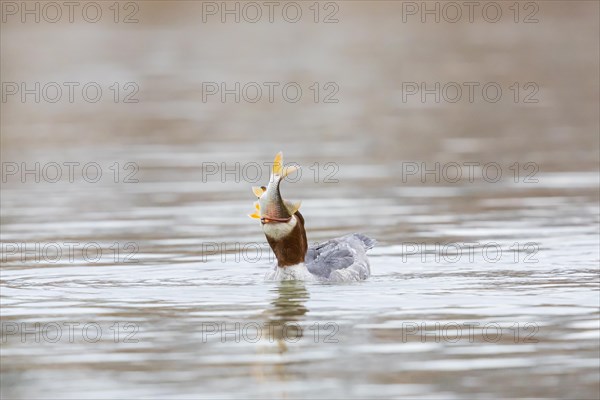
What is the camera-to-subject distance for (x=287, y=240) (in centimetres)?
1511

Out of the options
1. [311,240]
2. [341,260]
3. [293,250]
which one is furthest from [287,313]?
[311,240]

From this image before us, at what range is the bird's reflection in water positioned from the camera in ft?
42.3

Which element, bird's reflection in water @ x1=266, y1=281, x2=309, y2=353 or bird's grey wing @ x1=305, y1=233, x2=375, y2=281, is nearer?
bird's reflection in water @ x1=266, y1=281, x2=309, y2=353

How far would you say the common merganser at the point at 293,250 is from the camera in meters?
14.9

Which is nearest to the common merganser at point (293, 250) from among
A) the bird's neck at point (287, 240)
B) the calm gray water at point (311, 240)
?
the bird's neck at point (287, 240)

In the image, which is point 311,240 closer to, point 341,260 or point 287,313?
point 341,260

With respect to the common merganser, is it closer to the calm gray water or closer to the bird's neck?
the bird's neck

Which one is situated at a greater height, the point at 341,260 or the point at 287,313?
the point at 341,260

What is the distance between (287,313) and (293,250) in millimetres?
1356

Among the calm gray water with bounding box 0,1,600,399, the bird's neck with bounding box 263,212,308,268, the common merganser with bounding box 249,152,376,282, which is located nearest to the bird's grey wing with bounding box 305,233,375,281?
the common merganser with bounding box 249,152,376,282

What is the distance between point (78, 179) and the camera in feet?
77.3

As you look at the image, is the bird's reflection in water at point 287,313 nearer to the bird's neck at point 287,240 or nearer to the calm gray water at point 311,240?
the calm gray water at point 311,240

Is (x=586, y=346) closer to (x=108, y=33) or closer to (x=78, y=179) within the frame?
(x=78, y=179)

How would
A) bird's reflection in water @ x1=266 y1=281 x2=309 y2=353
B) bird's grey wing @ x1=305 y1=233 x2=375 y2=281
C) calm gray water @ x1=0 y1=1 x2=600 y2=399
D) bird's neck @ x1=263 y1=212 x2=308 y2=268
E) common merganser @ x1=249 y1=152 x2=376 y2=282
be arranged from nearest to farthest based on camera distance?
1. calm gray water @ x1=0 y1=1 x2=600 y2=399
2. bird's reflection in water @ x1=266 y1=281 x2=309 y2=353
3. common merganser @ x1=249 y1=152 x2=376 y2=282
4. bird's neck @ x1=263 y1=212 x2=308 y2=268
5. bird's grey wing @ x1=305 y1=233 x2=375 y2=281
